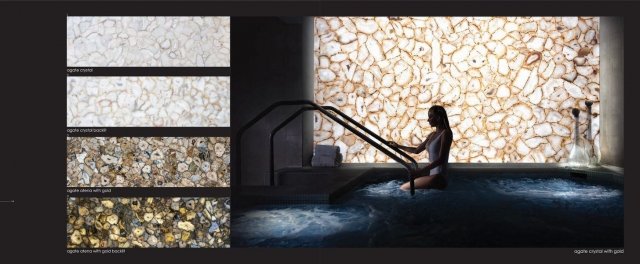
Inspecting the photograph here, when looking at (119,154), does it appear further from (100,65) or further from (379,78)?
(379,78)

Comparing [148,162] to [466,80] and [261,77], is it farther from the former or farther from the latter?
[466,80]

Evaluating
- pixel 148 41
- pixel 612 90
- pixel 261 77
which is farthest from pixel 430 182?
pixel 612 90

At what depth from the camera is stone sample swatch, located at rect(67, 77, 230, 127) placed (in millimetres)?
2930

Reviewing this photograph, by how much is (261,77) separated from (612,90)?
4.97 meters

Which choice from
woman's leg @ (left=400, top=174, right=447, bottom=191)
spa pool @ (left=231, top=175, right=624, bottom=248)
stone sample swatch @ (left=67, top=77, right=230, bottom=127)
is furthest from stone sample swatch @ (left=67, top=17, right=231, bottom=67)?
woman's leg @ (left=400, top=174, right=447, bottom=191)

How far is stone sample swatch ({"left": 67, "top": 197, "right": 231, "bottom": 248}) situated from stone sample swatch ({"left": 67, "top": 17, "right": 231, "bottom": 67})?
0.84 metres

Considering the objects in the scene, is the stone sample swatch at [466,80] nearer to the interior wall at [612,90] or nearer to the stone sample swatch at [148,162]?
the interior wall at [612,90]

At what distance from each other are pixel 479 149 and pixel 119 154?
5.92 metres

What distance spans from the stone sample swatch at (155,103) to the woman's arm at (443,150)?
247 centimetres

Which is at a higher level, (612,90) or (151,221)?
(612,90)

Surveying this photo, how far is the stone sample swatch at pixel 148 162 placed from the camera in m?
2.94

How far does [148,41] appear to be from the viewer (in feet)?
9.96

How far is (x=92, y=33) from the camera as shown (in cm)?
309

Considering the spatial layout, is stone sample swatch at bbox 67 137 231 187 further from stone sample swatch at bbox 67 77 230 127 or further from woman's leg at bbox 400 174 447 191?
woman's leg at bbox 400 174 447 191
